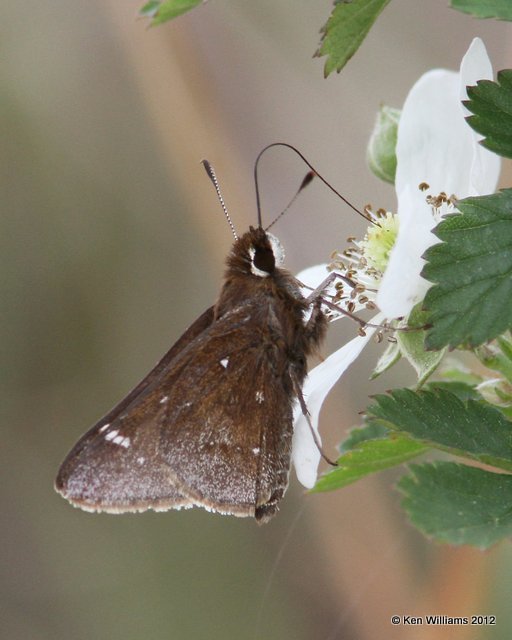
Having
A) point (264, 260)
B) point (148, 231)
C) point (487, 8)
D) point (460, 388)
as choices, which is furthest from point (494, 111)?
point (148, 231)

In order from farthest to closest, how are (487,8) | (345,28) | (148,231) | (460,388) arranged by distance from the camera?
1. (148,231)
2. (460,388)
3. (345,28)
4. (487,8)

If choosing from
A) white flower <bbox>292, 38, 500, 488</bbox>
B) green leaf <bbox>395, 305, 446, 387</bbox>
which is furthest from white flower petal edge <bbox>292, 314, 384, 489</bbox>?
green leaf <bbox>395, 305, 446, 387</bbox>

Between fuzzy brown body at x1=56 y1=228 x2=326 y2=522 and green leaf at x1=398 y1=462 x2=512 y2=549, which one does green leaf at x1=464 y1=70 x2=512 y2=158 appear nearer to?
green leaf at x1=398 y1=462 x2=512 y2=549

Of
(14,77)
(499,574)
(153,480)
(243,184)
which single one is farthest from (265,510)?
(14,77)

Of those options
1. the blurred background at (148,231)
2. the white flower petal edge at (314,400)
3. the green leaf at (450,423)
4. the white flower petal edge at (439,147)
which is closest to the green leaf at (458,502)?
the green leaf at (450,423)

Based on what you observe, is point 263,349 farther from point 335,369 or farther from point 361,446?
point 361,446

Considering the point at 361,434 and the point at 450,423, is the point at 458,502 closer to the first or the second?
the point at 450,423
